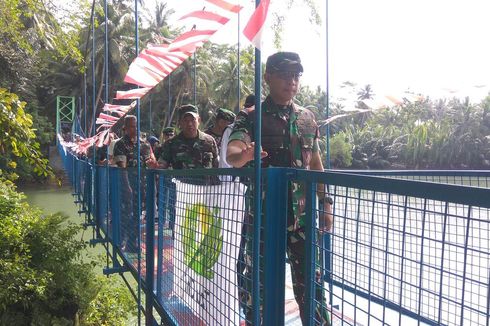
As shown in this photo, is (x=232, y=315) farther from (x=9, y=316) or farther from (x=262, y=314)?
(x=9, y=316)

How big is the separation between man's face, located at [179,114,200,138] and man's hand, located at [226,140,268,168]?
1.83m

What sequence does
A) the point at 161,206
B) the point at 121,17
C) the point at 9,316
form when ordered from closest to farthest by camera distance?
1. the point at 161,206
2. the point at 9,316
3. the point at 121,17

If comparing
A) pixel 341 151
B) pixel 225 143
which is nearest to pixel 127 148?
pixel 225 143

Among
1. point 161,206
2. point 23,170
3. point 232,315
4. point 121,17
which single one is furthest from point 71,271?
point 121,17

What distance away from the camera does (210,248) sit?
1.76 m

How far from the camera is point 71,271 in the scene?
554cm

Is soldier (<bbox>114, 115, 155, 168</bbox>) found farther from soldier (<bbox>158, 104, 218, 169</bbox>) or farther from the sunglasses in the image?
the sunglasses

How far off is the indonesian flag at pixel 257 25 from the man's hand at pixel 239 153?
1.69ft

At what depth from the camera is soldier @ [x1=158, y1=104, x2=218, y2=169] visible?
3.56 metres

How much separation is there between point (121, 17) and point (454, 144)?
2046 centimetres

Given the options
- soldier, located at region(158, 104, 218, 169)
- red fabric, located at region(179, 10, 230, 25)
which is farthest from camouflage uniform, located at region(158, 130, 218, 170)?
red fabric, located at region(179, 10, 230, 25)

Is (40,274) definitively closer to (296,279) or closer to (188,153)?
(188,153)

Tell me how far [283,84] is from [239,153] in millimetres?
369

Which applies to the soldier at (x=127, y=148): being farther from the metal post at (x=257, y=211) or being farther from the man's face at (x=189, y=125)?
the metal post at (x=257, y=211)
